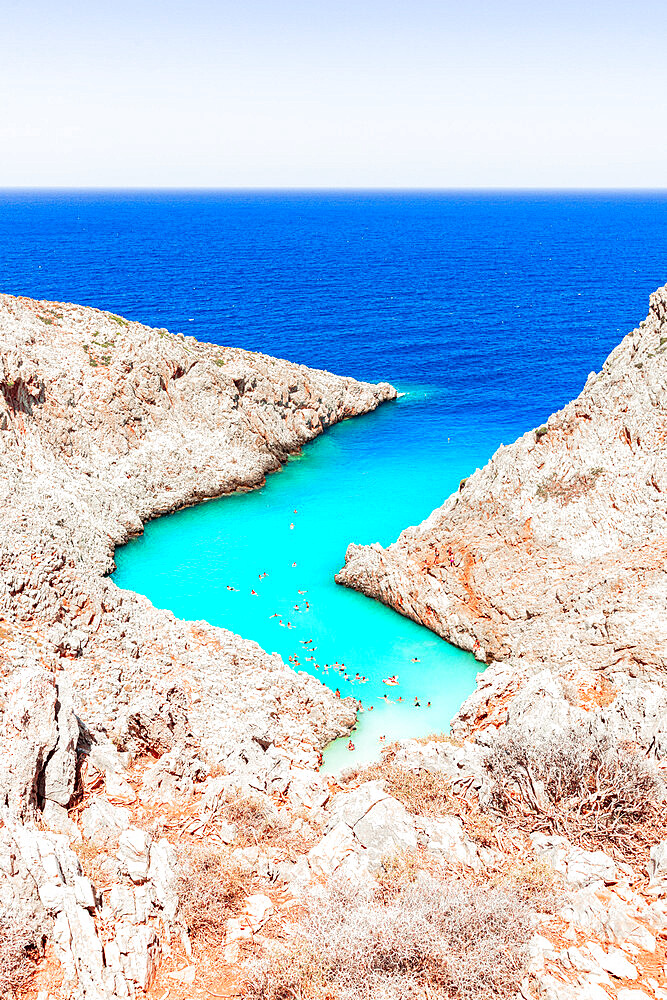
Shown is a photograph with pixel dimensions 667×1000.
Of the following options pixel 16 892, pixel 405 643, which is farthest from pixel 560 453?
pixel 16 892

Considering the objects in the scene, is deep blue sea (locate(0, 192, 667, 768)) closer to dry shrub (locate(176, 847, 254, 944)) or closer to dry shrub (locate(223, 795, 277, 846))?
dry shrub (locate(223, 795, 277, 846))

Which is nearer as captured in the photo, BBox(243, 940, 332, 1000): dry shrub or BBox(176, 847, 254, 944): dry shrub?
BBox(243, 940, 332, 1000): dry shrub

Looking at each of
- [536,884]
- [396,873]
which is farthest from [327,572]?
[536,884]

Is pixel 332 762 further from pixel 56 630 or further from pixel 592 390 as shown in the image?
pixel 592 390

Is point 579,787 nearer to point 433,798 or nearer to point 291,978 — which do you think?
point 433,798

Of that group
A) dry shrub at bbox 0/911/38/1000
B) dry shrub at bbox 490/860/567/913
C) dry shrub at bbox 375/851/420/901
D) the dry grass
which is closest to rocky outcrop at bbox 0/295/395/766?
the dry grass

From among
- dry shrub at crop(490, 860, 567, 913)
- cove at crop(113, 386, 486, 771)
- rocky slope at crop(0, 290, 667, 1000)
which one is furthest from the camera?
cove at crop(113, 386, 486, 771)
